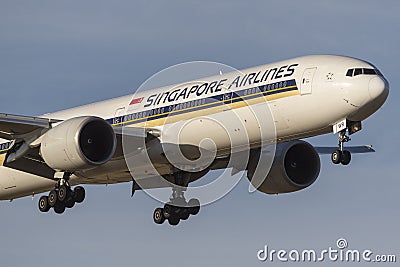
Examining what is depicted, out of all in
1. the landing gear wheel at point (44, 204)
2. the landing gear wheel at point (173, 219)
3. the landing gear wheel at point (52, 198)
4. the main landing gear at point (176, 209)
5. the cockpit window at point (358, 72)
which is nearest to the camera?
the cockpit window at point (358, 72)

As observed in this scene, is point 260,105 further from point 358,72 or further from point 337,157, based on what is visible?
point 358,72

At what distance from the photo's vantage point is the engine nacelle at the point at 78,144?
54.0 metres

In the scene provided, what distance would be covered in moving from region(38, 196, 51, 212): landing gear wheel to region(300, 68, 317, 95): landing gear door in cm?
1372

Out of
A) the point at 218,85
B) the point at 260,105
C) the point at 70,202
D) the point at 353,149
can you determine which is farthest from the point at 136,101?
the point at 353,149

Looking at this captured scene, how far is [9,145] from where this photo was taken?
61.0 m

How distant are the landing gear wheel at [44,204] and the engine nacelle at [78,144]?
203 inches

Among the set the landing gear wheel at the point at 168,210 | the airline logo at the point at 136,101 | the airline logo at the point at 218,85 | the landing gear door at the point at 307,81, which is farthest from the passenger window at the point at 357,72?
the landing gear wheel at the point at 168,210

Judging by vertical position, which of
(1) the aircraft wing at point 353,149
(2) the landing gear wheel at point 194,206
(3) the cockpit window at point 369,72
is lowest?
(2) the landing gear wheel at point 194,206

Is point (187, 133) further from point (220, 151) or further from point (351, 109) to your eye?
point (351, 109)

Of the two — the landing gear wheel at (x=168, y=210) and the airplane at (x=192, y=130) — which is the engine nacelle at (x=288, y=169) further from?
the landing gear wheel at (x=168, y=210)

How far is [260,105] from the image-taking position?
176 ft

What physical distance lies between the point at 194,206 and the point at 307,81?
37.1 ft

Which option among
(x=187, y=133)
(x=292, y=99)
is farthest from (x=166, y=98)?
(x=292, y=99)

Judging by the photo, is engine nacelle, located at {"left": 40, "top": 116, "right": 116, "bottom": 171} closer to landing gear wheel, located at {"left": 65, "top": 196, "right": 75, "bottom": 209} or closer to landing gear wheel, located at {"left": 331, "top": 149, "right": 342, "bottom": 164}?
landing gear wheel, located at {"left": 65, "top": 196, "right": 75, "bottom": 209}
